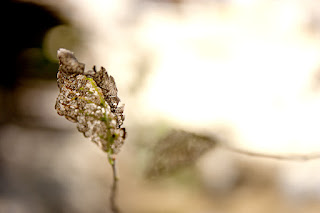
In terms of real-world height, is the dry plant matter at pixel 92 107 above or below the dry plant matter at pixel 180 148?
above

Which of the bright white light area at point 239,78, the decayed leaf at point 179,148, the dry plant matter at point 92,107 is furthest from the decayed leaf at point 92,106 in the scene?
the bright white light area at point 239,78

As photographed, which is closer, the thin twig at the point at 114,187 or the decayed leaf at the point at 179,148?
the thin twig at the point at 114,187

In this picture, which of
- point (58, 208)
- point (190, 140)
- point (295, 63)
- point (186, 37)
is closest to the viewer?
point (190, 140)

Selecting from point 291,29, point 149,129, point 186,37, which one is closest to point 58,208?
point 149,129

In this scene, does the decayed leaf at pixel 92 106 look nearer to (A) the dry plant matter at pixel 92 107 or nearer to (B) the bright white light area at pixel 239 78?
(A) the dry plant matter at pixel 92 107

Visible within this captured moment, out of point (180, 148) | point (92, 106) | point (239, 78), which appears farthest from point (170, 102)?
point (92, 106)

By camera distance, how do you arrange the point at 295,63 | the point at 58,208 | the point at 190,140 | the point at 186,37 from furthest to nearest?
1. the point at 186,37
2. the point at 295,63
3. the point at 58,208
4. the point at 190,140

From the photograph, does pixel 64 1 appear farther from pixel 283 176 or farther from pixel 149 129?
pixel 283 176

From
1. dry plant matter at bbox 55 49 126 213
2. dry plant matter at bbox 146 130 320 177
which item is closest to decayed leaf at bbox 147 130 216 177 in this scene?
dry plant matter at bbox 146 130 320 177
